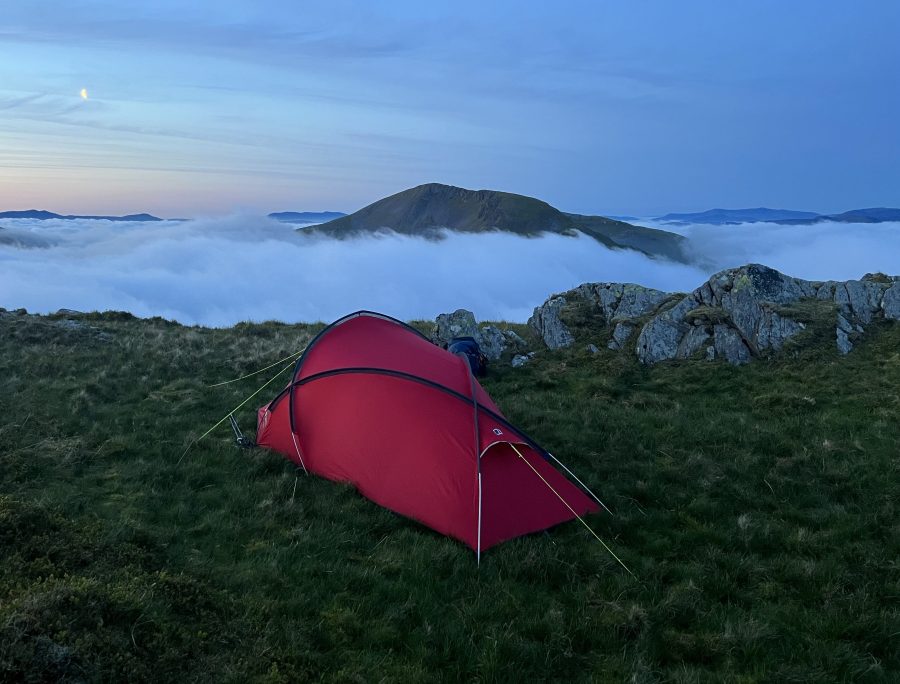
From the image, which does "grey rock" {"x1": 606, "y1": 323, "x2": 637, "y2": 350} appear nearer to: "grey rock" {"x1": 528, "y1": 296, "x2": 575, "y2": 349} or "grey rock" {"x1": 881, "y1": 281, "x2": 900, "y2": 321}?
"grey rock" {"x1": 528, "y1": 296, "x2": 575, "y2": 349}

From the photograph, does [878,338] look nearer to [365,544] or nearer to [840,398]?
[840,398]

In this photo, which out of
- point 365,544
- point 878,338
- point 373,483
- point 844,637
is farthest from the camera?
point 878,338

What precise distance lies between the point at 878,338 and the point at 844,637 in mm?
14374

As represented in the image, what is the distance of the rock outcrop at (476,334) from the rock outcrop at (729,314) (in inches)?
50.7

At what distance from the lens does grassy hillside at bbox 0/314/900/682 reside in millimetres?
4832

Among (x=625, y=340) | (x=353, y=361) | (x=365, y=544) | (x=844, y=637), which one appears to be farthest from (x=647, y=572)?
(x=625, y=340)

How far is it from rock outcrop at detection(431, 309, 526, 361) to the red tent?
327 inches

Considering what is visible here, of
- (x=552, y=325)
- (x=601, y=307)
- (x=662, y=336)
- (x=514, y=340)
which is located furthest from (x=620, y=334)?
(x=514, y=340)

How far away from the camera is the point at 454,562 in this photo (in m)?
6.71

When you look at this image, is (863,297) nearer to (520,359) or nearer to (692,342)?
(692,342)

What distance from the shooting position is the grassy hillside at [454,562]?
4832 millimetres

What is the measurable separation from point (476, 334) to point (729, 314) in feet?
26.5

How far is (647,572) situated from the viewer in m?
6.59

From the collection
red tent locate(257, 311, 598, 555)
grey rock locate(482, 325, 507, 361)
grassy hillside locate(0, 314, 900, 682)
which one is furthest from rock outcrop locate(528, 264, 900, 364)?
red tent locate(257, 311, 598, 555)
